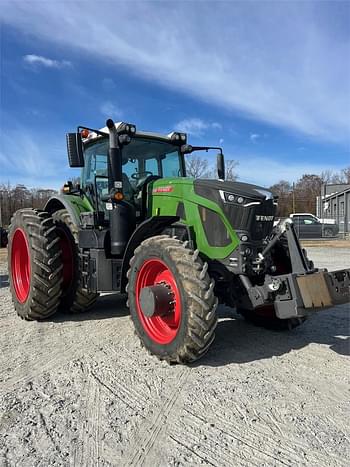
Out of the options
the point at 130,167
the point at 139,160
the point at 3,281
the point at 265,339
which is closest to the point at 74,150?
the point at 130,167

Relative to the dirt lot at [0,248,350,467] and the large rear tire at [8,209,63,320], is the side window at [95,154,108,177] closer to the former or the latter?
the large rear tire at [8,209,63,320]

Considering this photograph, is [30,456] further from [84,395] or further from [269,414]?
[269,414]

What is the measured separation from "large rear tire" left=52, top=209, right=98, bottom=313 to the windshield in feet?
2.15

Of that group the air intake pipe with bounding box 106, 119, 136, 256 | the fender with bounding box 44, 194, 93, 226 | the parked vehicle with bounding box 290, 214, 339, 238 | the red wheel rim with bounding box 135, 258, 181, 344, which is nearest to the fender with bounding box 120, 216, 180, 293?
the air intake pipe with bounding box 106, 119, 136, 256

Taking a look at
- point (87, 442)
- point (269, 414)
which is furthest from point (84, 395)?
point (269, 414)

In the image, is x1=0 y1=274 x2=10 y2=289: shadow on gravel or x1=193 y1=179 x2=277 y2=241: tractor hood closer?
x1=193 y1=179 x2=277 y2=241: tractor hood

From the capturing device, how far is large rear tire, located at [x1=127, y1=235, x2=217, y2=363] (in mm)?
3605

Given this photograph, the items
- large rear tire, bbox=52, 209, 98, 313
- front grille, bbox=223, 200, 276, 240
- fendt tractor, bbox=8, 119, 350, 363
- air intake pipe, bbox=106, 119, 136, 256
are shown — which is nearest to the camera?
fendt tractor, bbox=8, 119, 350, 363

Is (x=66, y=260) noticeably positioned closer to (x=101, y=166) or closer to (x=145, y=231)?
(x=101, y=166)

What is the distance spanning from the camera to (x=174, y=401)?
3.20 meters

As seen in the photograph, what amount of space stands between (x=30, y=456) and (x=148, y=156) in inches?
157

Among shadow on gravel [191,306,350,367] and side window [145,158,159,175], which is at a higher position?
side window [145,158,159,175]

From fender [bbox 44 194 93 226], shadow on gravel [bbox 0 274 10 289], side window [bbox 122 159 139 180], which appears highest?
side window [bbox 122 159 139 180]

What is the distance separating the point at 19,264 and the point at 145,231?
8.61 ft
